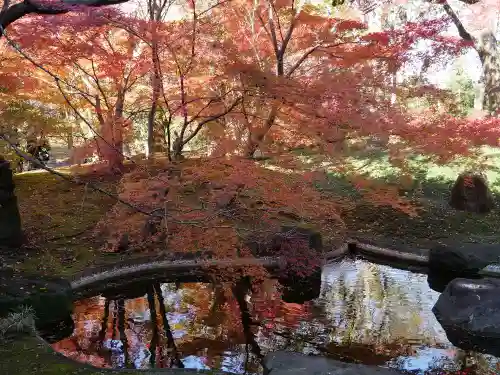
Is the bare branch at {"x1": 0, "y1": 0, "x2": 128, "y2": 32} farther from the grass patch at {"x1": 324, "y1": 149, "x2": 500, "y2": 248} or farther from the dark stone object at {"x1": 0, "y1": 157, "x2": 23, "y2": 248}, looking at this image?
the grass patch at {"x1": 324, "y1": 149, "x2": 500, "y2": 248}

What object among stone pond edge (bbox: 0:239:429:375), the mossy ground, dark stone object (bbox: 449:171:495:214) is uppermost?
dark stone object (bbox: 449:171:495:214)

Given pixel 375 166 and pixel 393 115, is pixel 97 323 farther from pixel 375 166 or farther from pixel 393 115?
pixel 375 166

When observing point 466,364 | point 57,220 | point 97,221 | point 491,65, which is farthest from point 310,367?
point 491,65

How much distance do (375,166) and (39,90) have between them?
9677 millimetres

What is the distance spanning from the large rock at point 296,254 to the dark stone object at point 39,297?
3.60 metres

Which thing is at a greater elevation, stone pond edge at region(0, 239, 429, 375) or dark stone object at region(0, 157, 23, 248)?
dark stone object at region(0, 157, 23, 248)

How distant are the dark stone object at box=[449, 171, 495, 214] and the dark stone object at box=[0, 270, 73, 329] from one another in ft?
31.3

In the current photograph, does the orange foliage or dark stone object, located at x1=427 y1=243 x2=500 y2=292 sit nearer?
the orange foliage

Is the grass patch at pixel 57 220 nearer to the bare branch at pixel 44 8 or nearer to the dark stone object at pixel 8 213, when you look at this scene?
the dark stone object at pixel 8 213

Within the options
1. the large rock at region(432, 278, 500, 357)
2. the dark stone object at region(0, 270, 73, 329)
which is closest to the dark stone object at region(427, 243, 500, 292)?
the large rock at region(432, 278, 500, 357)

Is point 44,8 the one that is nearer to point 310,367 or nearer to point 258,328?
point 310,367

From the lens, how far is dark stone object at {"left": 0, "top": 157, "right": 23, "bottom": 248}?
8.13m

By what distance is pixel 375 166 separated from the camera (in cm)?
1499

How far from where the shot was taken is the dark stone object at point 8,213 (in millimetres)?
8133
